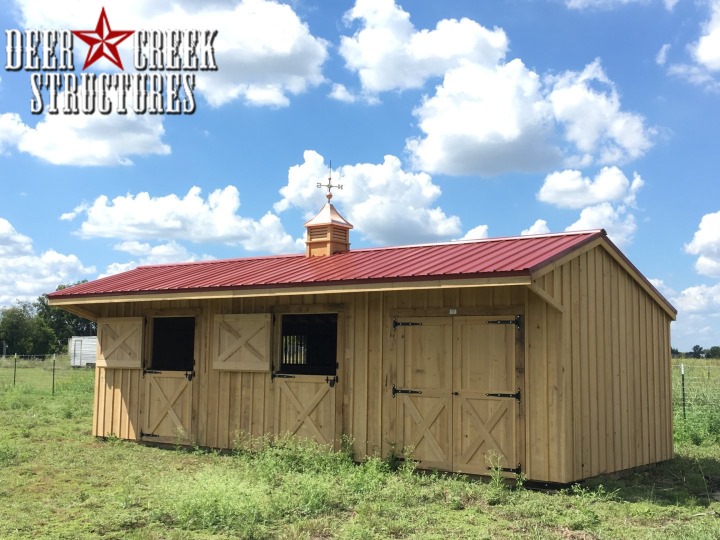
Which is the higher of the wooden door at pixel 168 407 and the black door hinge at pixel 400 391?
the black door hinge at pixel 400 391

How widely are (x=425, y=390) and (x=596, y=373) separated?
7.35ft

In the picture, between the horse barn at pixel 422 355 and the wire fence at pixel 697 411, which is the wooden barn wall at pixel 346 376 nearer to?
the horse barn at pixel 422 355

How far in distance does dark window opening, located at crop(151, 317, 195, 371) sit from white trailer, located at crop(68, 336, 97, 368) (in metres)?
27.9

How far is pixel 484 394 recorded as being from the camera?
9.57 metres

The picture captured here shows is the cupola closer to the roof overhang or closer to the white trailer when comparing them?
the roof overhang

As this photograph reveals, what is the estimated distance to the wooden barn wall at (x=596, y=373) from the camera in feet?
29.9

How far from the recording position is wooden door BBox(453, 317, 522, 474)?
9367 mm

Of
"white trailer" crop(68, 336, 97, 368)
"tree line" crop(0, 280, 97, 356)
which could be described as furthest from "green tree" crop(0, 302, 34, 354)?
"white trailer" crop(68, 336, 97, 368)

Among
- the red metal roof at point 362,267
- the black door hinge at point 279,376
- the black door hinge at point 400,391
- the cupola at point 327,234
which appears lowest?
the black door hinge at point 400,391

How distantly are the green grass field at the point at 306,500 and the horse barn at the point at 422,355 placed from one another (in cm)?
48

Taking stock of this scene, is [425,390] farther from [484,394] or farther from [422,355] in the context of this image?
[484,394]

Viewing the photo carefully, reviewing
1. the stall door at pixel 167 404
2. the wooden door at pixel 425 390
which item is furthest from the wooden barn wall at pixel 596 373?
the stall door at pixel 167 404

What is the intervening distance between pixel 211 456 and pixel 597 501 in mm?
5679

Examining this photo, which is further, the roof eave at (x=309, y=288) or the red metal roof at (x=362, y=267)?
the red metal roof at (x=362, y=267)
